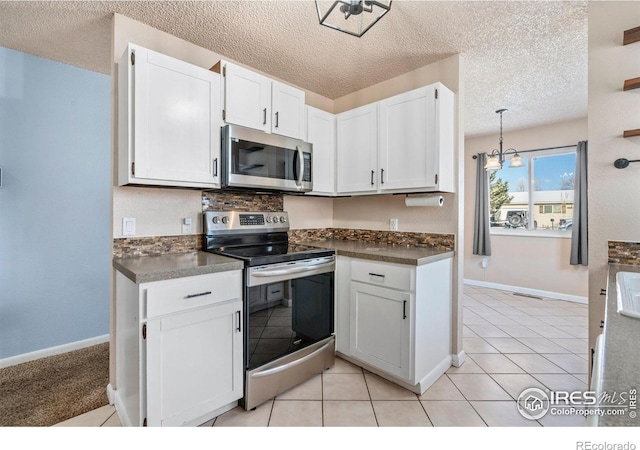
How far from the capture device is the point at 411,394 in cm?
197

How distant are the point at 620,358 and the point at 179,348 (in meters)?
1.69

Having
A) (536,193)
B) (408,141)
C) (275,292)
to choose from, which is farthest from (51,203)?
(536,193)

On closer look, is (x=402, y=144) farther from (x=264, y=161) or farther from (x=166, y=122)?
(x=166, y=122)

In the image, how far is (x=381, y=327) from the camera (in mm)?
2102

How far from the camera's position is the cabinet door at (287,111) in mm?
2271

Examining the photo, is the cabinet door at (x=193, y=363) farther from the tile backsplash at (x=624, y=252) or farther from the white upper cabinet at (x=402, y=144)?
the tile backsplash at (x=624, y=252)

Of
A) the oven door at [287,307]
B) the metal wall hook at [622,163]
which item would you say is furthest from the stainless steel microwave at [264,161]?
the metal wall hook at [622,163]

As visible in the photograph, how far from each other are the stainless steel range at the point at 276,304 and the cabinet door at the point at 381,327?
0.20 meters

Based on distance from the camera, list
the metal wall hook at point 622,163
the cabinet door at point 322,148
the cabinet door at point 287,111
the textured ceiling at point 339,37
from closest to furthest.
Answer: the metal wall hook at point 622,163
the textured ceiling at point 339,37
the cabinet door at point 287,111
the cabinet door at point 322,148

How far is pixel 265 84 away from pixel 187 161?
33.9 inches

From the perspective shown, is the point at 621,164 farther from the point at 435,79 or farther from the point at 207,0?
the point at 207,0

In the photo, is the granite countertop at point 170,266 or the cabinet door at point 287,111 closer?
the granite countertop at point 170,266

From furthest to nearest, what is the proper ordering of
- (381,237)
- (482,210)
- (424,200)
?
(482,210)
(381,237)
(424,200)
